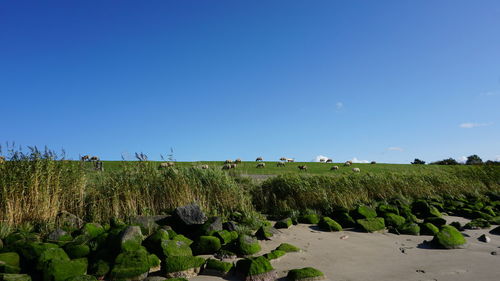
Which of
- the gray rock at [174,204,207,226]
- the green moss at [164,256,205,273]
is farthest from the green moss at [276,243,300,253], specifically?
the gray rock at [174,204,207,226]

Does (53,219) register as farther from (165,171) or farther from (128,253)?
(128,253)

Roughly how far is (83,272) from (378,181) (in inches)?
469

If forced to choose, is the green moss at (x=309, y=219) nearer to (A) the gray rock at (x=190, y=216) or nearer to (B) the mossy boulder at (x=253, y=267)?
(A) the gray rock at (x=190, y=216)

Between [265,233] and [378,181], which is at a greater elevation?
[378,181]

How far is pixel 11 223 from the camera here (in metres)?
7.60

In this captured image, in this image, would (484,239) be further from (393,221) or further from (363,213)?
(363,213)

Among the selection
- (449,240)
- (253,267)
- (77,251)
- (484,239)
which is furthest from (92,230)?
(484,239)

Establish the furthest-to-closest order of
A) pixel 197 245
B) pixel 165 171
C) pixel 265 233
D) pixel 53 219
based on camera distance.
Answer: pixel 165 171 → pixel 53 219 → pixel 265 233 → pixel 197 245

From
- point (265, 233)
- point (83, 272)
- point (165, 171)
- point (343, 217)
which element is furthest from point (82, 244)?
point (343, 217)

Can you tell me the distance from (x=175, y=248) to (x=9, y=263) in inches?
105

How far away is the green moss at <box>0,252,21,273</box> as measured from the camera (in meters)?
5.13

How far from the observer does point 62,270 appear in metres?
4.89

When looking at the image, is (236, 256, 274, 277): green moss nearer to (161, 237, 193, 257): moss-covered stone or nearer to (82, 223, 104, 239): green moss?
(161, 237, 193, 257): moss-covered stone

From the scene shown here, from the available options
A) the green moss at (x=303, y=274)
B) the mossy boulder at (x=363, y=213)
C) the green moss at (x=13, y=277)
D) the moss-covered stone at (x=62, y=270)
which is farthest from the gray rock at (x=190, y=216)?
the mossy boulder at (x=363, y=213)
